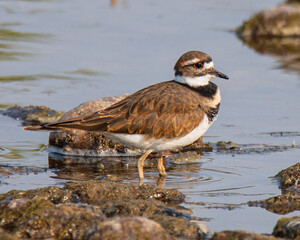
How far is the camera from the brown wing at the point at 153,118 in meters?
8.02

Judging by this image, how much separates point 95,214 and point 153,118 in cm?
235

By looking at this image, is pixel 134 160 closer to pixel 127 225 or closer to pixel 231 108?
pixel 231 108

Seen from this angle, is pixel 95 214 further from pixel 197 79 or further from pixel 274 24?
pixel 274 24

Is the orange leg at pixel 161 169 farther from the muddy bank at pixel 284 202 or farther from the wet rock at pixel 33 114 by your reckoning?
the wet rock at pixel 33 114

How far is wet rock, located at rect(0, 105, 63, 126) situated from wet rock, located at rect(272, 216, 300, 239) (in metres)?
5.72

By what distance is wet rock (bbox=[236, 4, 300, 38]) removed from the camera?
57.4 feet

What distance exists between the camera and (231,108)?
11.7 m

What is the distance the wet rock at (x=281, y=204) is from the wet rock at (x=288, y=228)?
782 millimetres

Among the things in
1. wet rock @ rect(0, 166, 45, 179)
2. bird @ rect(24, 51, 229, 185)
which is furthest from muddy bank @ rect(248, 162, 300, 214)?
wet rock @ rect(0, 166, 45, 179)

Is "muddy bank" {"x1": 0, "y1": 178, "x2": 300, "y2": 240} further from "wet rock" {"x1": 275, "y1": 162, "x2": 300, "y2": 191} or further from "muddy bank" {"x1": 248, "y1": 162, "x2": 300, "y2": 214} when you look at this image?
"wet rock" {"x1": 275, "y1": 162, "x2": 300, "y2": 191}

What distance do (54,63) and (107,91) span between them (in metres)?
2.22

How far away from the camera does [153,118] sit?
26.4 feet

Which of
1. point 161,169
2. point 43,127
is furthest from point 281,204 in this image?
point 43,127

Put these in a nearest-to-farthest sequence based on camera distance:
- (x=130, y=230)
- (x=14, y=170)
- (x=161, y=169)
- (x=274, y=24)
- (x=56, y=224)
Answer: (x=130, y=230)
(x=56, y=224)
(x=14, y=170)
(x=161, y=169)
(x=274, y=24)
